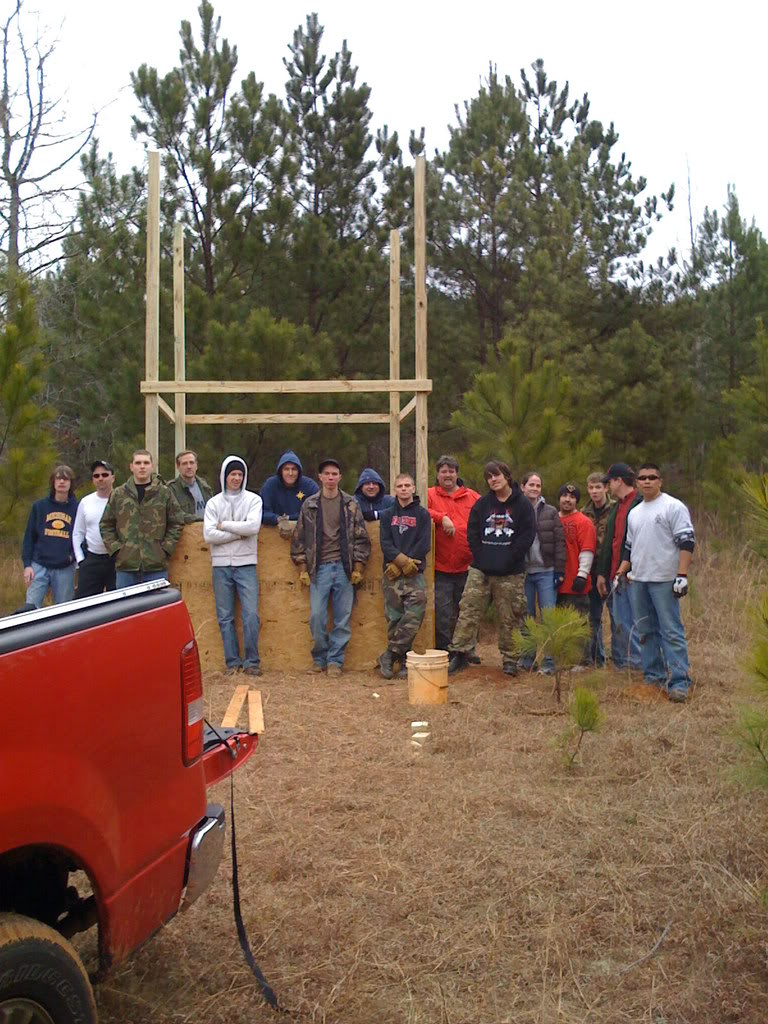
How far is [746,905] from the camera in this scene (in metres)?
4.00

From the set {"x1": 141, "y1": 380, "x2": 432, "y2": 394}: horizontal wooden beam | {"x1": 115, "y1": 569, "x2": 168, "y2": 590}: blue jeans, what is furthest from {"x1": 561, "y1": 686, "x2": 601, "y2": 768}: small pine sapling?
{"x1": 141, "y1": 380, "x2": 432, "y2": 394}: horizontal wooden beam

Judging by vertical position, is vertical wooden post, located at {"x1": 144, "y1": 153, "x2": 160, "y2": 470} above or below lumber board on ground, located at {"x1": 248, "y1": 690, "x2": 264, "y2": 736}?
above

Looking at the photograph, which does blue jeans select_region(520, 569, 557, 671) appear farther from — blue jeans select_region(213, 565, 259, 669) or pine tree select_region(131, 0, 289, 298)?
pine tree select_region(131, 0, 289, 298)

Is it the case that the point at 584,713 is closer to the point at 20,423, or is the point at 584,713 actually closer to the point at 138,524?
the point at 138,524

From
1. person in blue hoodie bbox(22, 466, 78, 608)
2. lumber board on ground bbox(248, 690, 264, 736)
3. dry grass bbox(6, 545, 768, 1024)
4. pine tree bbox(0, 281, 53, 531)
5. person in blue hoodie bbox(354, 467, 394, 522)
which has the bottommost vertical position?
dry grass bbox(6, 545, 768, 1024)

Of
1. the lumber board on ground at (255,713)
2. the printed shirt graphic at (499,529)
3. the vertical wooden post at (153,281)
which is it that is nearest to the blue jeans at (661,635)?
the printed shirt graphic at (499,529)

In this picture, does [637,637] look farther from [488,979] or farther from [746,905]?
[488,979]

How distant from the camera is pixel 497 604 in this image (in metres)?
8.68

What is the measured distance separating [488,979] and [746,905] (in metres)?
1.14

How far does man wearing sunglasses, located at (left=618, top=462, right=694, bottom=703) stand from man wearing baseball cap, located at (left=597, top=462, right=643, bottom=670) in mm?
627

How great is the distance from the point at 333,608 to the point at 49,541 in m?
2.50

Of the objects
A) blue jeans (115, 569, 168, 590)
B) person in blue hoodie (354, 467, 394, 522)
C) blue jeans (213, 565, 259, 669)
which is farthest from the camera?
person in blue hoodie (354, 467, 394, 522)

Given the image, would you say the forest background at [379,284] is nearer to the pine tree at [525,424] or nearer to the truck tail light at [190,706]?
the pine tree at [525,424]

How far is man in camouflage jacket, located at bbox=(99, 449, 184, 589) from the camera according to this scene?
8594 millimetres
